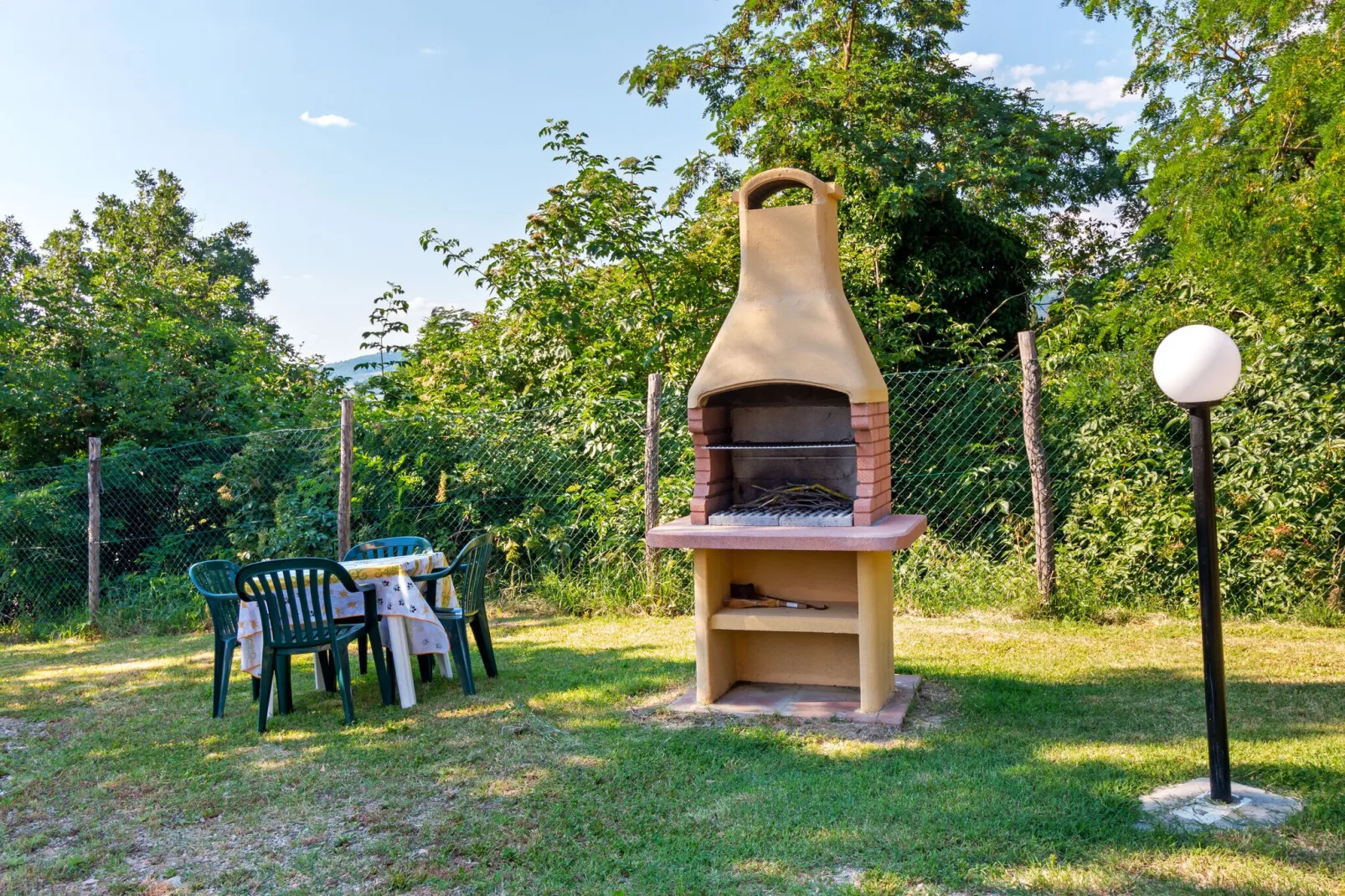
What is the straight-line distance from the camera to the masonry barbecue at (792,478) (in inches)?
176

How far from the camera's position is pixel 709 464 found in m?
4.91

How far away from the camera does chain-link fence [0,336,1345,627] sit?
611 centimetres

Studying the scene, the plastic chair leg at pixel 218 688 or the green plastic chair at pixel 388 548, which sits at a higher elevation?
the green plastic chair at pixel 388 548

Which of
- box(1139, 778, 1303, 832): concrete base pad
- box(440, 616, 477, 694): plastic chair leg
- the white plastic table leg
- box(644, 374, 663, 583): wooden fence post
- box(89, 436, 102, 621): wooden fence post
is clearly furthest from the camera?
box(89, 436, 102, 621): wooden fence post

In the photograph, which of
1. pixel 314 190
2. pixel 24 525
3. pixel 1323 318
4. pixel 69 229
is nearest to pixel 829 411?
pixel 1323 318

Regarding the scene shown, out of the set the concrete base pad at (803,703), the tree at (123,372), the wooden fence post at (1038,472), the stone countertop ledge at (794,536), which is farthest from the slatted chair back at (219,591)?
the wooden fence post at (1038,472)

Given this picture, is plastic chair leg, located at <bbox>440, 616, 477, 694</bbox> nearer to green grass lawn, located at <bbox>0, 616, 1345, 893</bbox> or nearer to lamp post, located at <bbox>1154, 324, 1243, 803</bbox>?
green grass lawn, located at <bbox>0, 616, 1345, 893</bbox>

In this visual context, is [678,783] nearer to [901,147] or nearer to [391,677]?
[391,677]

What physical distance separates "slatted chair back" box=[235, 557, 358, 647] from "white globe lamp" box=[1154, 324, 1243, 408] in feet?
12.4

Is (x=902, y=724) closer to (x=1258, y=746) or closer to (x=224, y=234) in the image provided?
(x=1258, y=746)

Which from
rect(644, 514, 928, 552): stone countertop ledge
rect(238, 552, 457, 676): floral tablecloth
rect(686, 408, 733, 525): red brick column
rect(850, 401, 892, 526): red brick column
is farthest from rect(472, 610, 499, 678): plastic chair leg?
rect(850, 401, 892, 526): red brick column

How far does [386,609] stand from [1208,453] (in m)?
3.92

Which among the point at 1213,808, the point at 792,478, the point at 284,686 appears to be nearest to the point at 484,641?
the point at 284,686

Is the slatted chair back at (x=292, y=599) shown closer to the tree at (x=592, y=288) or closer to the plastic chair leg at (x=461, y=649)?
the plastic chair leg at (x=461, y=649)
